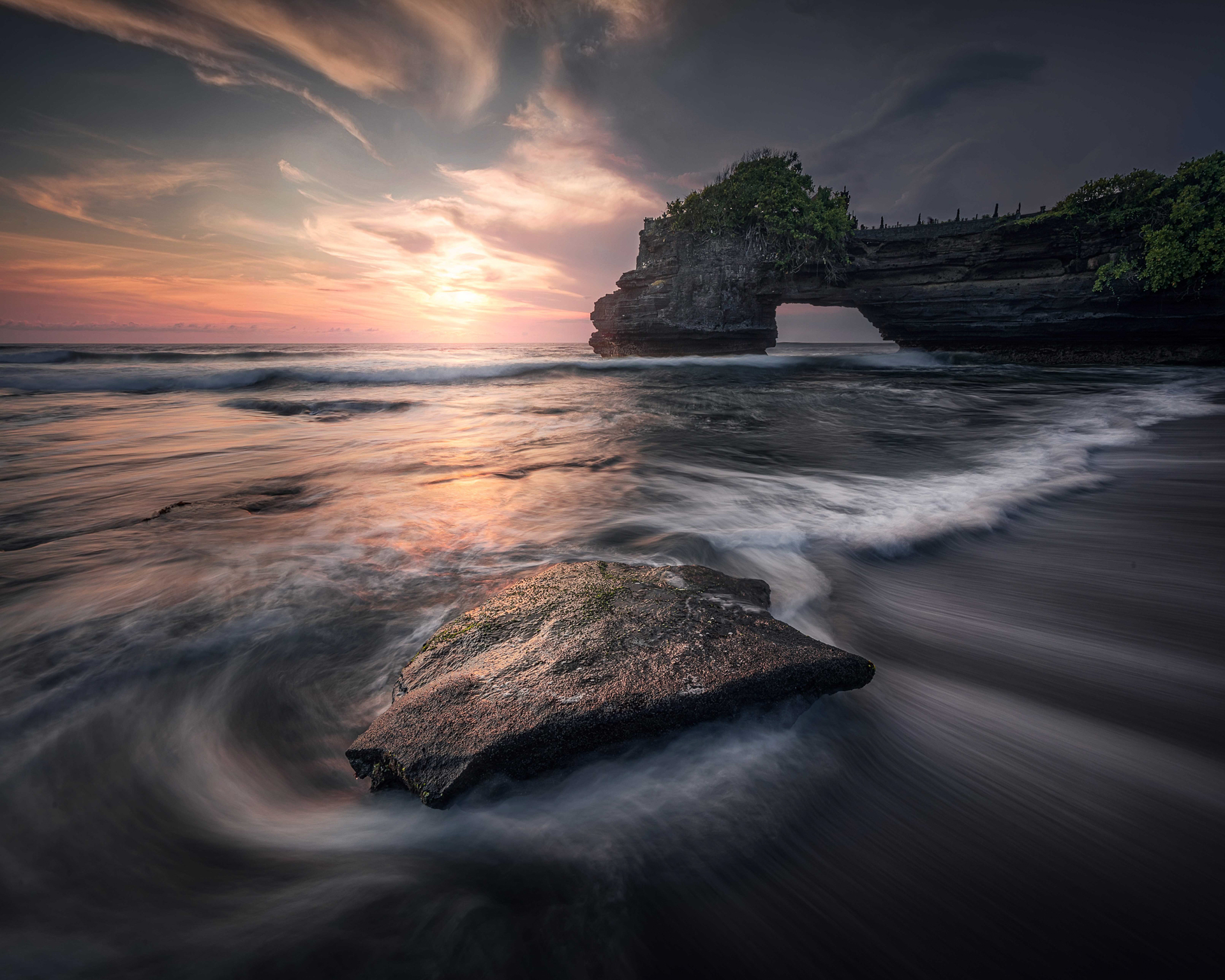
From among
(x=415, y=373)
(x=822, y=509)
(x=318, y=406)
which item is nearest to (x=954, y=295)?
(x=822, y=509)

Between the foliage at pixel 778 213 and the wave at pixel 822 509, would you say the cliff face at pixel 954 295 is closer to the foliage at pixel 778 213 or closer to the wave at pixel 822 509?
the foliage at pixel 778 213

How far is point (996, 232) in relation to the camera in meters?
16.5

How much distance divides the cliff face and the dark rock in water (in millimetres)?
21680

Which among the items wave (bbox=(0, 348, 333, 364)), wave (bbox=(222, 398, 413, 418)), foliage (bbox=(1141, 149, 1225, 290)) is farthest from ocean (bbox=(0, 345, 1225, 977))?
wave (bbox=(0, 348, 333, 364))

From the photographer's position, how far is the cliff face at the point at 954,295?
15.6 m

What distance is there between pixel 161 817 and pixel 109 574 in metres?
2.06

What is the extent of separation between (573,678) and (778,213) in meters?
23.5

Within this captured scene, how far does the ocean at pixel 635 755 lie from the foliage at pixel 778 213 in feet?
59.4

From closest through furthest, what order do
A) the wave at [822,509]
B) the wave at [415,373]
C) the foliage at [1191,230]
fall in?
the wave at [822,509] → the foliage at [1191,230] → the wave at [415,373]

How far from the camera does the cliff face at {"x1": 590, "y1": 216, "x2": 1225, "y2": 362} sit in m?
15.6

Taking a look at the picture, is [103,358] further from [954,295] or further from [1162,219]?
[1162,219]

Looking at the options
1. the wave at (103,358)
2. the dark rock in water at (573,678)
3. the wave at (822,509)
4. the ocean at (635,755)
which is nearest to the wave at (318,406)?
the ocean at (635,755)

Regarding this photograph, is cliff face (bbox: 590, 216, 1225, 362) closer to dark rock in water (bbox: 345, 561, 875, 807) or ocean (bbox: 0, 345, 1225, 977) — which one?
ocean (bbox: 0, 345, 1225, 977)

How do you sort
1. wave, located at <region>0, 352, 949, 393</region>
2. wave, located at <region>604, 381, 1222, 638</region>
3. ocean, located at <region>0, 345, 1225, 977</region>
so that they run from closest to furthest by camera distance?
ocean, located at <region>0, 345, 1225, 977</region>, wave, located at <region>604, 381, 1222, 638</region>, wave, located at <region>0, 352, 949, 393</region>
